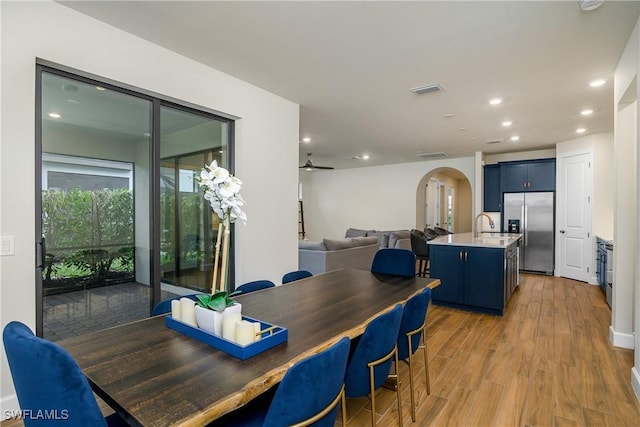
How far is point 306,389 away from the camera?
1.07 m

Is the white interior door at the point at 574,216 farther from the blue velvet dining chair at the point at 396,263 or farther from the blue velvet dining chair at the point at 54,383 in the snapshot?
the blue velvet dining chair at the point at 54,383

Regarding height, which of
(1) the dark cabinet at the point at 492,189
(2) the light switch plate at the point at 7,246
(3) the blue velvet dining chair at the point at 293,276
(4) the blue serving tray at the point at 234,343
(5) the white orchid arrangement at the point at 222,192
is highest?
(1) the dark cabinet at the point at 492,189

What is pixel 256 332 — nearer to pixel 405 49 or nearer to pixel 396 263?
pixel 396 263

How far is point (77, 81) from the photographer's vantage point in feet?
8.02

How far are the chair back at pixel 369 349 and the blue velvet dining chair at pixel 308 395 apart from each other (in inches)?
12.6

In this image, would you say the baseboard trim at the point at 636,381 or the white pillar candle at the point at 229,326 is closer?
the white pillar candle at the point at 229,326

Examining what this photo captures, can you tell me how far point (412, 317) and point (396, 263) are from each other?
894mm

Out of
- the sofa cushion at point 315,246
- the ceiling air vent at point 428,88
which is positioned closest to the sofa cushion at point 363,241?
the sofa cushion at point 315,246

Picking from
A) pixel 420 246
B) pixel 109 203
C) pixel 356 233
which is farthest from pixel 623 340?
pixel 356 233

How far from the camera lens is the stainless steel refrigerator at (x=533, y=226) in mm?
6680

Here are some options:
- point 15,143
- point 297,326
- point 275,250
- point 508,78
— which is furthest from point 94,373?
point 508,78

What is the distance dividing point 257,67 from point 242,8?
93 centimetres

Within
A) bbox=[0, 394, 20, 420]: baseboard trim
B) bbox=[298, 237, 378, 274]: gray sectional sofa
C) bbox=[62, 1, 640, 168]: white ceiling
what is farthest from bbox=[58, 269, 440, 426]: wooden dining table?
bbox=[298, 237, 378, 274]: gray sectional sofa

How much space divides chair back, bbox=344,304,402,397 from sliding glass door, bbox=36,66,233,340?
6.77ft
